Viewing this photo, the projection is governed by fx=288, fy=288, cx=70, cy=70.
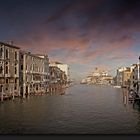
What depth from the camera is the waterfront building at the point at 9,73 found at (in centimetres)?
771

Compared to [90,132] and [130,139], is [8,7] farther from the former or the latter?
[130,139]

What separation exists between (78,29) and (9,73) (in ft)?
9.05

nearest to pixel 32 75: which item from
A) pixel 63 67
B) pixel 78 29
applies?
pixel 63 67

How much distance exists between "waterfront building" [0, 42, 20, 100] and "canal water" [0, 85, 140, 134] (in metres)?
0.32

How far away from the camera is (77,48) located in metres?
6.57

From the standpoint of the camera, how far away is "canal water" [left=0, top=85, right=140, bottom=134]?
5711 millimetres

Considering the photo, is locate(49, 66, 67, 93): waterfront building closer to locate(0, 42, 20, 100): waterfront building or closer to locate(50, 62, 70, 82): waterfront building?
locate(50, 62, 70, 82): waterfront building

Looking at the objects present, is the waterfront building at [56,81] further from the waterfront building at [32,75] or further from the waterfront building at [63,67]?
the waterfront building at [63,67]

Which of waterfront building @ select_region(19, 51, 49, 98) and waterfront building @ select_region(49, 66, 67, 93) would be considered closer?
waterfront building @ select_region(19, 51, 49, 98)

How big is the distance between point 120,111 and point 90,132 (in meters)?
1.66

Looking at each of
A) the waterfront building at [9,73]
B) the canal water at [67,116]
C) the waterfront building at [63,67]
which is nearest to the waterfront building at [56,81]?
the canal water at [67,116]

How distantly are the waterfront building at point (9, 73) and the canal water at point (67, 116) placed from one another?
0.32m

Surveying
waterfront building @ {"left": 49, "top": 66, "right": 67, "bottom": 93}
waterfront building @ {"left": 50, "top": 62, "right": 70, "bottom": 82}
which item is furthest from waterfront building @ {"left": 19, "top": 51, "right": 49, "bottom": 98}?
waterfront building @ {"left": 50, "top": 62, "right": 70, "bottom": 82}

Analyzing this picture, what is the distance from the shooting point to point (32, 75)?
7.85 metres
